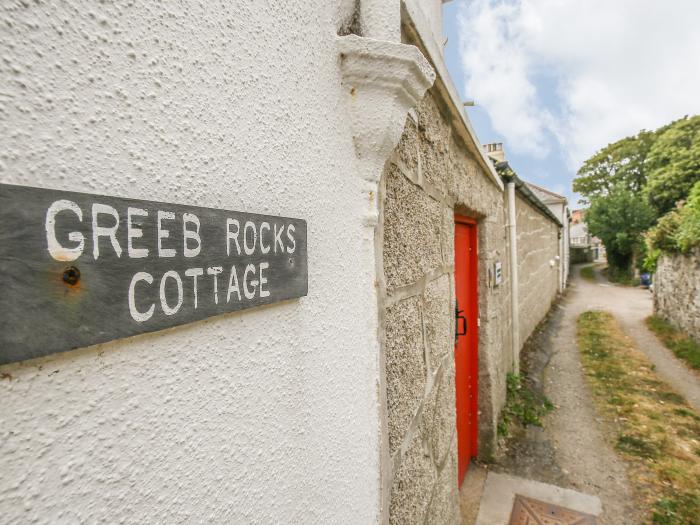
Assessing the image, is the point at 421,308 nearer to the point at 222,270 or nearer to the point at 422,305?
the point at 422,305

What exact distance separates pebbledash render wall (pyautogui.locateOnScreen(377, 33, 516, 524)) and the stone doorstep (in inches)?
29.7

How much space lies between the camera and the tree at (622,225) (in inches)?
654

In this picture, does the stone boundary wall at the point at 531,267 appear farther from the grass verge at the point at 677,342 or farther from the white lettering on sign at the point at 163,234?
the white lettering on sign at the point at 163,234

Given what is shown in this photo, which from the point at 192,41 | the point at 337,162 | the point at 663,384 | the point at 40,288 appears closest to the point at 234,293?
the point at 40,288

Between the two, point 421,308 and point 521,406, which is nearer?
point 421,308

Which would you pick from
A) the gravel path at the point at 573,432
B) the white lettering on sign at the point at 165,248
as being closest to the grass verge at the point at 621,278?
the gravel path at the point at 573,432

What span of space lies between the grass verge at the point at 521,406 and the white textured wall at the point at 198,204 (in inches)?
128

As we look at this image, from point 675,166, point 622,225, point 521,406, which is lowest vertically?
point 521,406

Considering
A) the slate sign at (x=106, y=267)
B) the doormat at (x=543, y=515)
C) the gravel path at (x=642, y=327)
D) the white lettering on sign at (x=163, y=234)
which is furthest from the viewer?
the gravel path at (x=642, y=327)

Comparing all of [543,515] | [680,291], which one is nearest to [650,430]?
[543,515]

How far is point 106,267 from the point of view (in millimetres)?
398

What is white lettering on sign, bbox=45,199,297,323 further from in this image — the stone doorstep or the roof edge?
the stone doorstep

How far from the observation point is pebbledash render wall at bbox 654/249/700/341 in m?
6.12

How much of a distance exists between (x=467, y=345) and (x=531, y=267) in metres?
4.50
